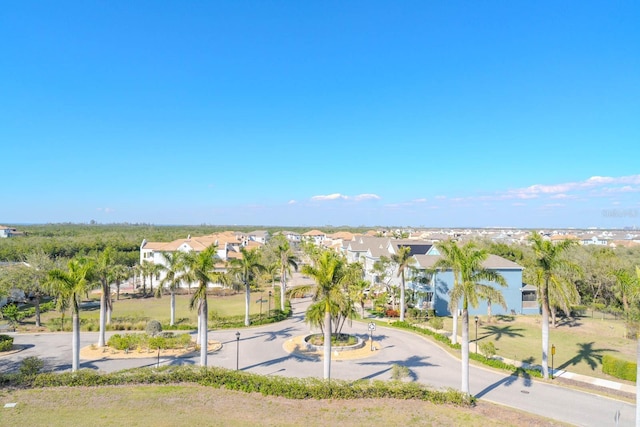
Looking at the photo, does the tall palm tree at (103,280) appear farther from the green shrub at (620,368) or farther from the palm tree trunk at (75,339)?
the green shrub at (620,368)

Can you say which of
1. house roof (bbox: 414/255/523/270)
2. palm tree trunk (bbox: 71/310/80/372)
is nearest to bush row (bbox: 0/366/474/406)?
palm tree trunk (bbox: 71/310/80/372)

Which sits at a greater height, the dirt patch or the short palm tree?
the short palm tree

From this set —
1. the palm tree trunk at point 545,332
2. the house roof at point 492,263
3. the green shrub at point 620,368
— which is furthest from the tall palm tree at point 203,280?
the house roof at point 492,263

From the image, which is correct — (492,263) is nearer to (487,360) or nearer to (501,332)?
(501,332)

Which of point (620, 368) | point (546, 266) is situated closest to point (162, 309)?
point (546, 266)

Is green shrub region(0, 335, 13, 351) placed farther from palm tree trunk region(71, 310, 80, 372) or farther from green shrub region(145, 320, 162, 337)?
palm tree trunk region(71, 310, 80, 372)

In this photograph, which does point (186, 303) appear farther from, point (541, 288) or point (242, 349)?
point (541, 288)

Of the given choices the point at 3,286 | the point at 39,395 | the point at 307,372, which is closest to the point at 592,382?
the point at 307,372
